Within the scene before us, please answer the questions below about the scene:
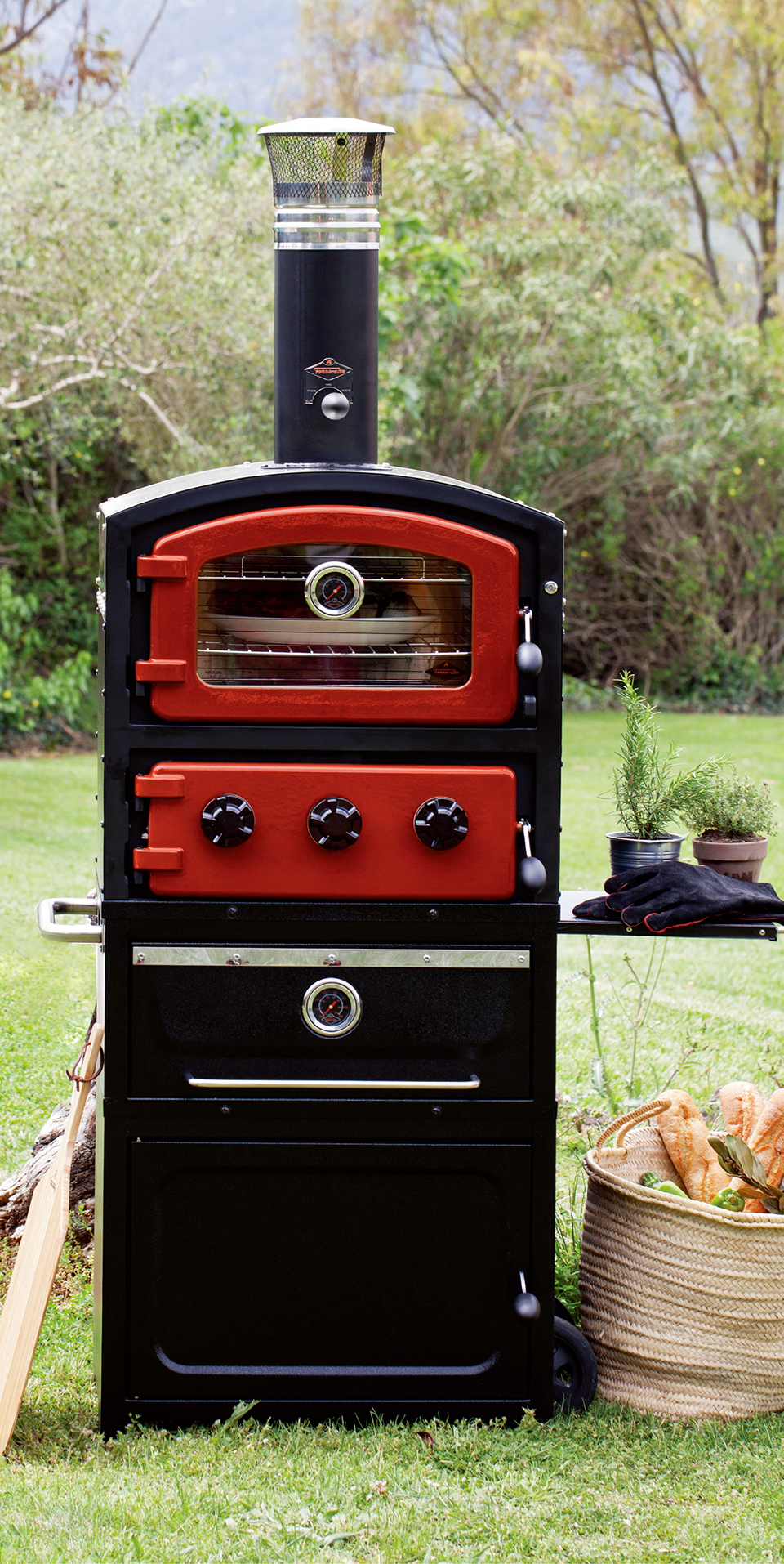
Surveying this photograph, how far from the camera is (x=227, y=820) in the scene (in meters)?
2.37

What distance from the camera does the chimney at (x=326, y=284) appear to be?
2641 mm

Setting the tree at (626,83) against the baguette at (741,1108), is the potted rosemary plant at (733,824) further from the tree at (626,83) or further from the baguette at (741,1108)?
the tree at (626,83)

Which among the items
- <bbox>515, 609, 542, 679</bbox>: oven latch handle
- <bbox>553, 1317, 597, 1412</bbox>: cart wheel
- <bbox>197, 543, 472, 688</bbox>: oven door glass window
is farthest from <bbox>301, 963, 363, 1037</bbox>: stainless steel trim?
<bbox>553, 1317, 597, 1412</bbox>: cart wheel

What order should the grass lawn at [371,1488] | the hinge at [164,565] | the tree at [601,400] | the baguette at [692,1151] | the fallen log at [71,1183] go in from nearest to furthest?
the grass lawn at [371,1488] → the hinge at [164,565] → the baguette at [692,1151] → the fallen log at [71,1183] → the tree at [601,400]

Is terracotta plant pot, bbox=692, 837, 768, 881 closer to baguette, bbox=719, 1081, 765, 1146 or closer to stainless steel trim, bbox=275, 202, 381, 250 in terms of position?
baguette, bbox=719, 1081, 765, 1146

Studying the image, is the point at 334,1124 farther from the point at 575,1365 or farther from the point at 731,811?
the point at 731,811

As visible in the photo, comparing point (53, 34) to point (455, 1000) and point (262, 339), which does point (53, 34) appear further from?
point (455, 1000)

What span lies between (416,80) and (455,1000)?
69.3ft

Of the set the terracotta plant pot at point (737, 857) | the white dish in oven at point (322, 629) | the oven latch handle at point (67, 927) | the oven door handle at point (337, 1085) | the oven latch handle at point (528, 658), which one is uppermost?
the white dish in oven at point (322, 629)

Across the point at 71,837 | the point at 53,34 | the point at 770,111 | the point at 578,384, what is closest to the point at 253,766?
the point at 71,837

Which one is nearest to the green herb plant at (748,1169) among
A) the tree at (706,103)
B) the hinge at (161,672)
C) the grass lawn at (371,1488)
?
the grass lawn at (371,1488)

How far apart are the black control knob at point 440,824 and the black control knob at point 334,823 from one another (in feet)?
0.34

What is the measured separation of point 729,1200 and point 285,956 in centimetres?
98

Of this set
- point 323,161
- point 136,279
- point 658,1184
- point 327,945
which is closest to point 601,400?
point 136,279
